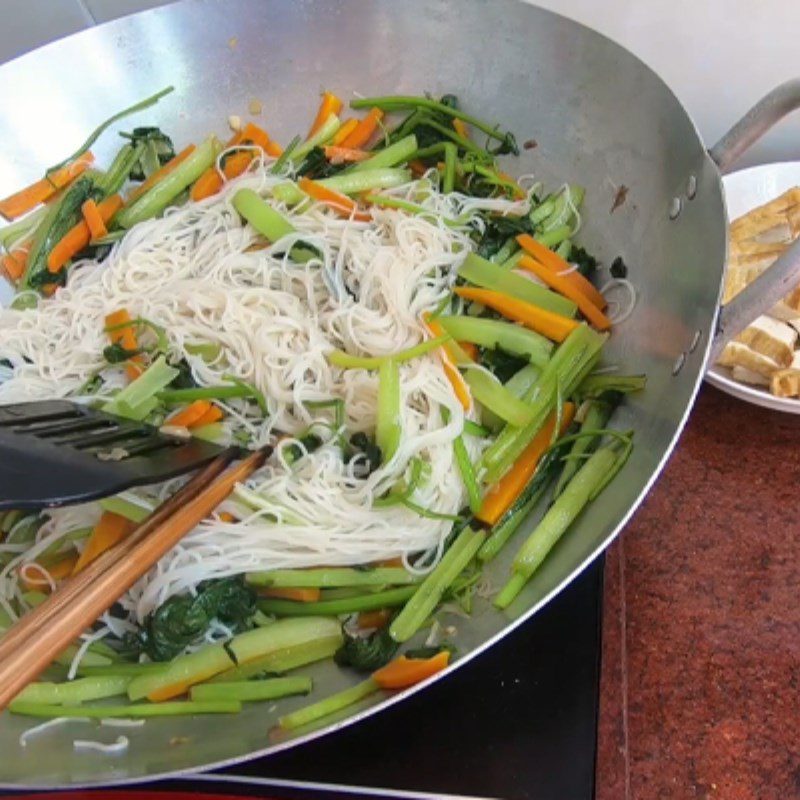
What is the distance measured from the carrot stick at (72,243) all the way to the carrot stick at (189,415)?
53 cm

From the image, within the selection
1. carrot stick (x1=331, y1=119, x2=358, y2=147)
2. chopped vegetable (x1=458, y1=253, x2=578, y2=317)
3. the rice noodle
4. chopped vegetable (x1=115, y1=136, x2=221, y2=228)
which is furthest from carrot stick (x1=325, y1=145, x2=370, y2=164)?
chopped vegetable (x1=458, y1=253, x2=578, y2=317)

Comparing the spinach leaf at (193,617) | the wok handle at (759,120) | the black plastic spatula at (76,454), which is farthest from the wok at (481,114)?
the black plastic spatula at (76,454)

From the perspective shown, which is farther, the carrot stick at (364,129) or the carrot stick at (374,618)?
the carrot stick at (364,129)

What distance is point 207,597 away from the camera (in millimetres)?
1070

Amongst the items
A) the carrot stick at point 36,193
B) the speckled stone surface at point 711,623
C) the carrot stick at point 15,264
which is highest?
the carrot stick at point 36,193

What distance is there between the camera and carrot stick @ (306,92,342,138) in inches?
66.5

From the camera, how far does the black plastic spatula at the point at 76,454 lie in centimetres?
90

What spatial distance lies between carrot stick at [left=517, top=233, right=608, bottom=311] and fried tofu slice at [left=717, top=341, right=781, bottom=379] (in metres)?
0.21

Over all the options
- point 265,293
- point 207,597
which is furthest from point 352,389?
point 207,597

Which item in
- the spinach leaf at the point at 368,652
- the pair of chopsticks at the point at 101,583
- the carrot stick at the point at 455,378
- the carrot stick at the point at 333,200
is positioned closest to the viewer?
the pair of chopsticks at the point at 101,583

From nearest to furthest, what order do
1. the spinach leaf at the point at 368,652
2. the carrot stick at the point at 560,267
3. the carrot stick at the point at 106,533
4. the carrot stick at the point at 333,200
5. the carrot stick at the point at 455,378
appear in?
the spinach leaf at the point at 368,652, the carrot stick at the point at 106,533, the carrot stick at the point at 455,378, the carrot stick at the point at 560,267, the carrot stick at the point at 333,200

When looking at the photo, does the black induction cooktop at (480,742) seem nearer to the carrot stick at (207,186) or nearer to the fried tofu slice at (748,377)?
the fried tofu slice at (748,377)

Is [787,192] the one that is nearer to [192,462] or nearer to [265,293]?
[265,293]

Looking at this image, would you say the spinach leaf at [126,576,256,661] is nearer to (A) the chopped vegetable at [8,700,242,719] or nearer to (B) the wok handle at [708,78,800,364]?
(A) the chopped vegetable at [8,700,242,719]
